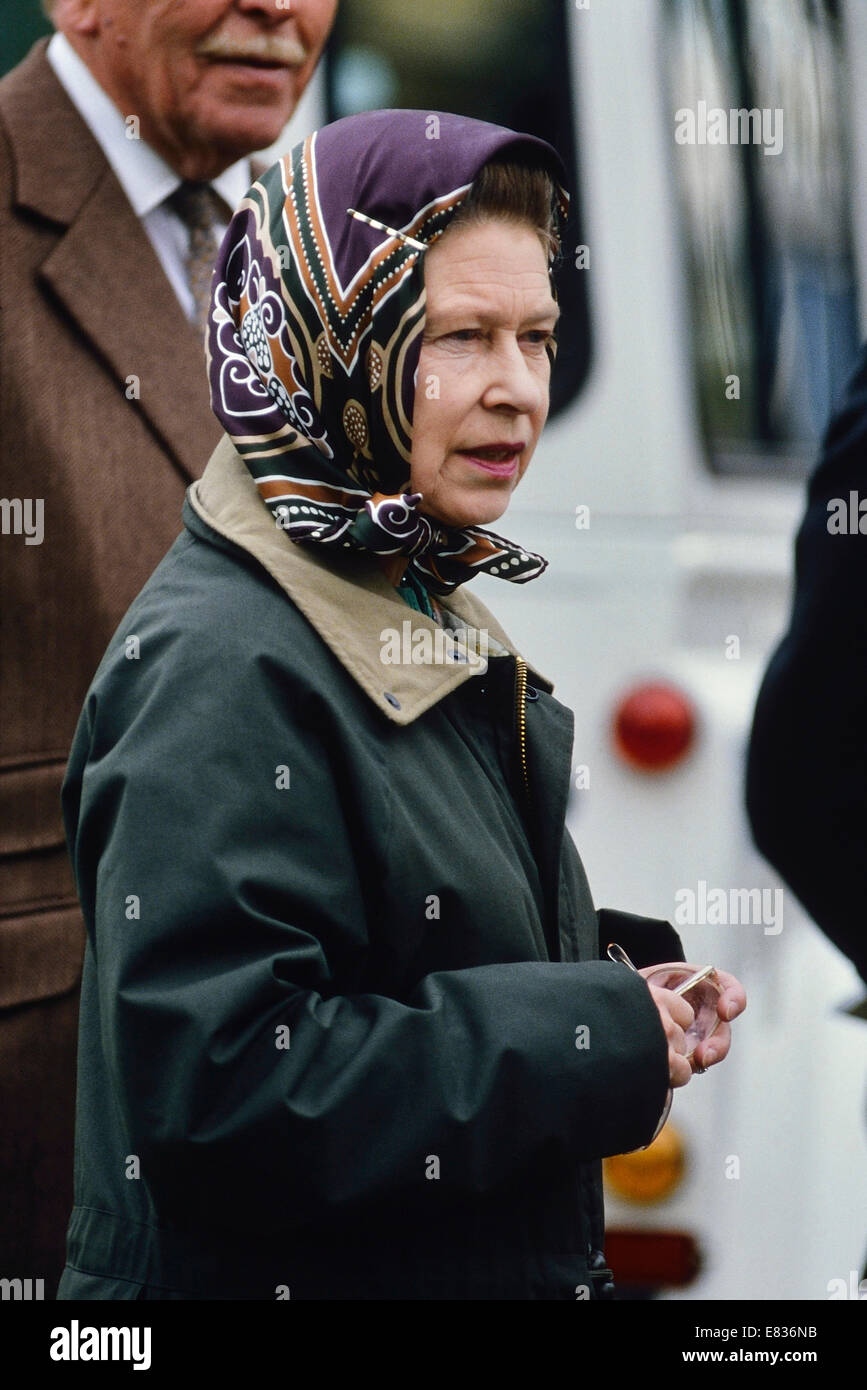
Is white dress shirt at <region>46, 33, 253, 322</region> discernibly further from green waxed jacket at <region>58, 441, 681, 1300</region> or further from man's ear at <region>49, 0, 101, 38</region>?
green waxed jacket at <region>58, 441, 681, 1300</region>

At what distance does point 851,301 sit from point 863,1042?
3.96ft

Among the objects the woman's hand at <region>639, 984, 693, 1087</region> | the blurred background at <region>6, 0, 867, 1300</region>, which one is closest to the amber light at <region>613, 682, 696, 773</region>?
the blurred background at <region>6, 0, 867, 1300</region>

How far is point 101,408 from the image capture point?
2502 millimetres

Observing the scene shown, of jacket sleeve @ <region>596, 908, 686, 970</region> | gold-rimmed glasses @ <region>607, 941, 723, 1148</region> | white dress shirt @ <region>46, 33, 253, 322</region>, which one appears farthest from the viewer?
white dress shirt @ <region>46, 33, 253, 322</region>

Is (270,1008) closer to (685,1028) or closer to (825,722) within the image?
(685,1028)

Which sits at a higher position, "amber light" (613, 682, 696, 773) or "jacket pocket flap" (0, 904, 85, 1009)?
"amber light" (613, 682, 696, 773)

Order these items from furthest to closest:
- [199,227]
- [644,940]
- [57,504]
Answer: [199,227]
[57,504]
[644,940]

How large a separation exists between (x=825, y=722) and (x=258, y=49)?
58.0 inches

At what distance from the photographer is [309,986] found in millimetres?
1520

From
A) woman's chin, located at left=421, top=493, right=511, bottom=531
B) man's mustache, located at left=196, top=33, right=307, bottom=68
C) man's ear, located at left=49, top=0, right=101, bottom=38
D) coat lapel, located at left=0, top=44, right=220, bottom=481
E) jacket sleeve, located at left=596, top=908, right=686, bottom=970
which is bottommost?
jacket sleeve, located at left=596, top=908, right=686, bottom=970

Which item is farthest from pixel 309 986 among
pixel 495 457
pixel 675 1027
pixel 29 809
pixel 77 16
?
pixel 77 16

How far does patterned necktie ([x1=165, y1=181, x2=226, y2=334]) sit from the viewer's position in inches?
103
